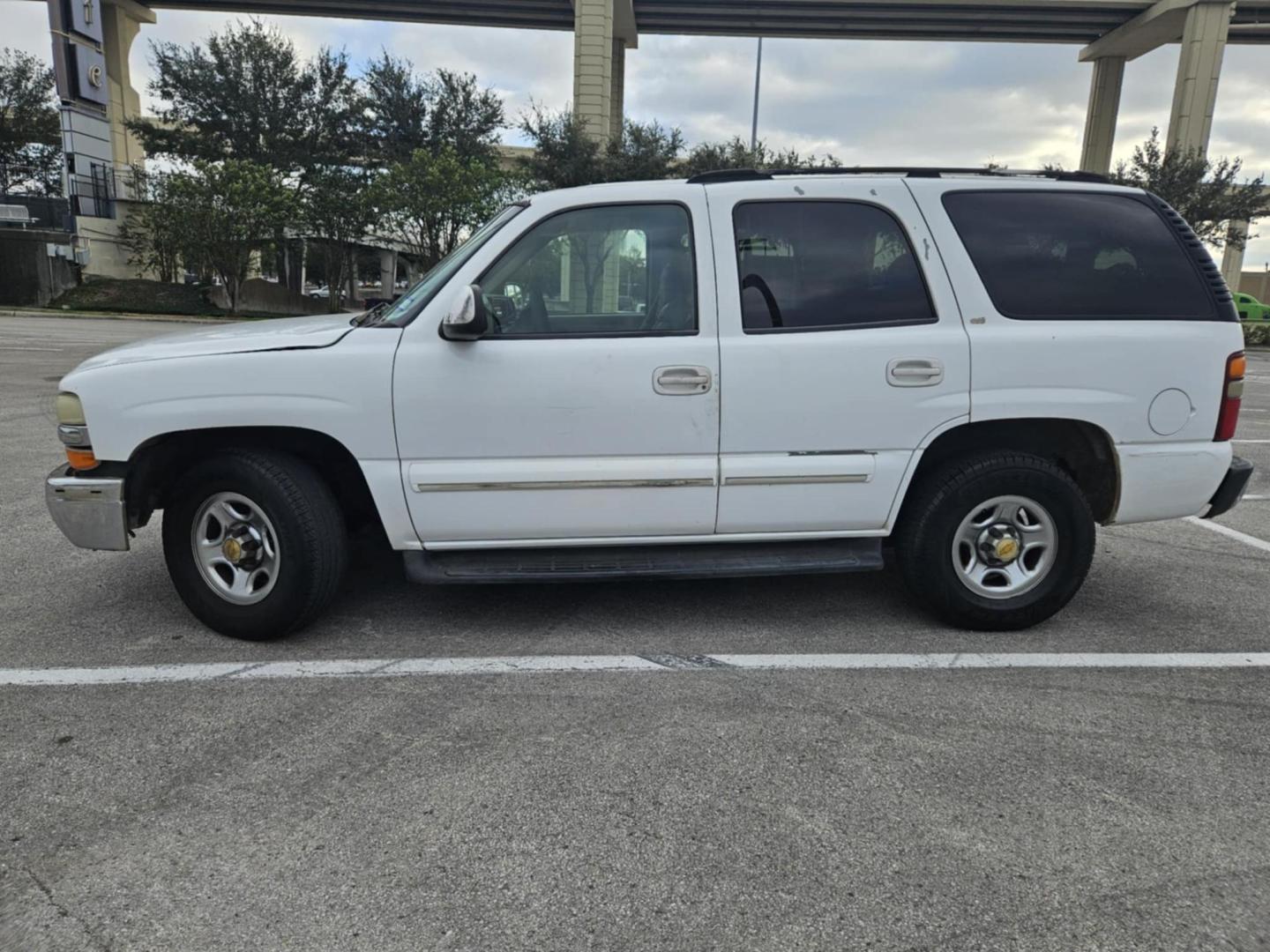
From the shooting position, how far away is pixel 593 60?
98.5 feet

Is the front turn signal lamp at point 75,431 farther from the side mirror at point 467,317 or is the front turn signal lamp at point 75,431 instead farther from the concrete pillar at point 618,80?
the concrete pillar at point 618,80

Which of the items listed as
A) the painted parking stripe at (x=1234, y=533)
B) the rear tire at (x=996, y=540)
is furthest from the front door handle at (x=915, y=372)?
the painted parking stripe at (x=1234, y=533)

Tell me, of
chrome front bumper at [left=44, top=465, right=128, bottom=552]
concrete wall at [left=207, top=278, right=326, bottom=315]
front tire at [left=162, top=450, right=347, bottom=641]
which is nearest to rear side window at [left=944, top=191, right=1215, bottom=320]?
front tire at [left=162, top=450, right=347, bottom=641]

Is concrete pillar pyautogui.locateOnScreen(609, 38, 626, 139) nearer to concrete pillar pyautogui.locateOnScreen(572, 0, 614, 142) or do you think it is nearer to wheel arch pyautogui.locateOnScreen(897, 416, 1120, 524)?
concrete pillar pyautogui.locateOnScreen(572, 0, 614, 142)

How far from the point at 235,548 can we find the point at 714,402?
216 centimetres

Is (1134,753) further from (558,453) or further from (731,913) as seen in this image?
(558,453)

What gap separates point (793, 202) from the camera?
12.4 feet

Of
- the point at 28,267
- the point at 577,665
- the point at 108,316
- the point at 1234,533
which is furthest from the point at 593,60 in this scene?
the point at 577,665

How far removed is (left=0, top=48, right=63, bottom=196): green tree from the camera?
46.5 meters

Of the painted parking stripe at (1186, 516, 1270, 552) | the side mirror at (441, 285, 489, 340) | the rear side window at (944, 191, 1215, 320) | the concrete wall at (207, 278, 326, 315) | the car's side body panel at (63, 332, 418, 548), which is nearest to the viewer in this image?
the side mirror at (441, 285, 489, 340)

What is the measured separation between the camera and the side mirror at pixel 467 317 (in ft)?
11.2

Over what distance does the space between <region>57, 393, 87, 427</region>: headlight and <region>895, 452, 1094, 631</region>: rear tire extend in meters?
3.59

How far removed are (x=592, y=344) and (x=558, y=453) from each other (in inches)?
18.8

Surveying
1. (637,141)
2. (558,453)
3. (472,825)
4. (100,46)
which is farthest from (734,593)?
(100,46)
